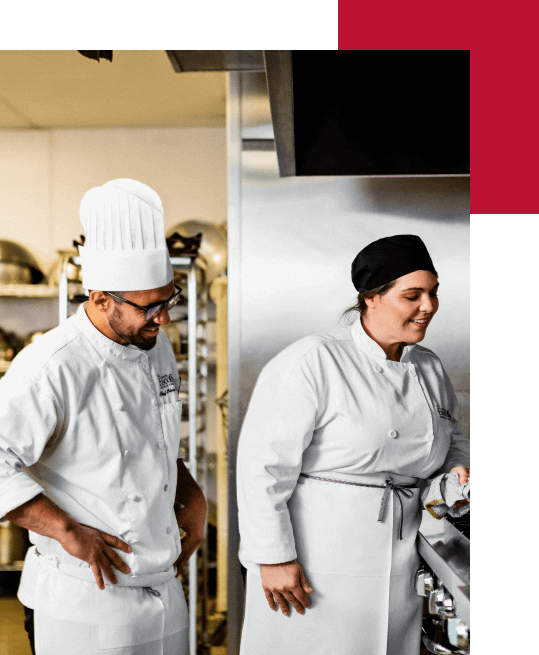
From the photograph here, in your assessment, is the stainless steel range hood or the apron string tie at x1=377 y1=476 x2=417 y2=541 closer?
the stainless steel range hood

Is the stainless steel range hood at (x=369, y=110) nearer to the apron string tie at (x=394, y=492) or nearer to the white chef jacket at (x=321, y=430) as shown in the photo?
the white chef jacket at (x=321, y=430)

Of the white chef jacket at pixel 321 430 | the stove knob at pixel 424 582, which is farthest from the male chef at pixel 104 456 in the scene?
the stove knob at pixel 424 582

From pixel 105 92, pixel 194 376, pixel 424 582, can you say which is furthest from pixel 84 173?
pixel 424 582

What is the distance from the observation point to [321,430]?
44.9 inches

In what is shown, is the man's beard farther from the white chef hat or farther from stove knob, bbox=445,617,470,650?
stove knob, bbox=445,617,470,650

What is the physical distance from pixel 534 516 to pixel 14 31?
0.91 m

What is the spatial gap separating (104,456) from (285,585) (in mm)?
421

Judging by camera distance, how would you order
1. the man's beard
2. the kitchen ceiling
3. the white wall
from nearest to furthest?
1. the man's beard
2. the kitchen ceiling
3. the white wall

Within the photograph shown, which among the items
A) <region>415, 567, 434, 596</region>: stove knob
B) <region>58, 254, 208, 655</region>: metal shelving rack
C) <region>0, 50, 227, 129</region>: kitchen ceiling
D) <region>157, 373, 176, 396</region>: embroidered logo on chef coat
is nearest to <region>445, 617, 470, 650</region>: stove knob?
<region>415, 567, 434, 596</region>: stove knob

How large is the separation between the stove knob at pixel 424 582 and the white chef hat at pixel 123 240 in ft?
2.34

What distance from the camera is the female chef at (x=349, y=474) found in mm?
1117

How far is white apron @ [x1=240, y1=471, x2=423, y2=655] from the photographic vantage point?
3.75ft

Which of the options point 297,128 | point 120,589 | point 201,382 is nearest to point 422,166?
point 297,128

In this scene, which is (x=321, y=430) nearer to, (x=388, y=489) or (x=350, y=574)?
(x=388, y=489)
